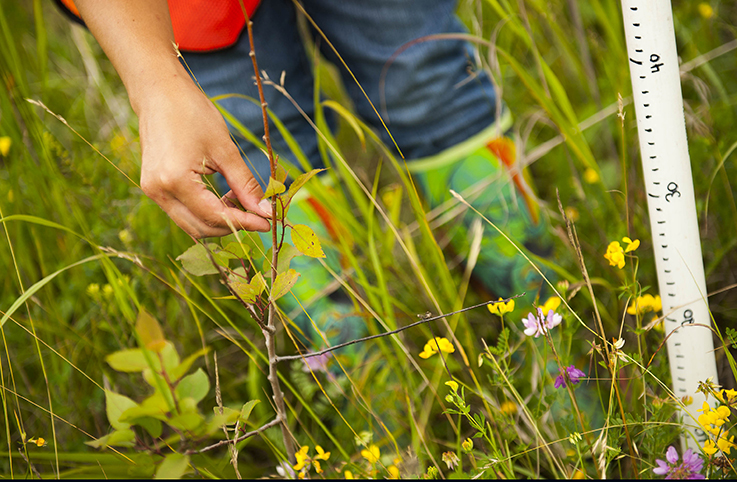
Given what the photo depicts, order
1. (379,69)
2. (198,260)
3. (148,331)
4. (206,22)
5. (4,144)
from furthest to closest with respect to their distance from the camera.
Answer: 1. (4,144)
2. (379,69)
3. (206,22)
4. (198,260)
5. (148,331)

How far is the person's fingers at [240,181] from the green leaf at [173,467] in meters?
0.22

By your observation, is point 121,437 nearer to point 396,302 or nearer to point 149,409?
point 149,409

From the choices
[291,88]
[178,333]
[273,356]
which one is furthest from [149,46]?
[178,333]

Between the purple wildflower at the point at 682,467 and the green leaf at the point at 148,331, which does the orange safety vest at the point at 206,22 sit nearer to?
the green leaf at the point at 148,331

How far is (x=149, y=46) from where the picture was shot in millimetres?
463

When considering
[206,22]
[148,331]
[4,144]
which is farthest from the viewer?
[4,144]

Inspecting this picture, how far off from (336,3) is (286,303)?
1.87 ft

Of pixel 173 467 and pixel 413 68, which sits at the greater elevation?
pixel 413 68

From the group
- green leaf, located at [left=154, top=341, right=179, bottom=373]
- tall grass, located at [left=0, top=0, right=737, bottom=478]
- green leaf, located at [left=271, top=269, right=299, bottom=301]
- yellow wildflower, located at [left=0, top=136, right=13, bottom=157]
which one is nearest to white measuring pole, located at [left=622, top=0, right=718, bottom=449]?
tall grass, located at [left=0, top=0, right=737, bottom=478]

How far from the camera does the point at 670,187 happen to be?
1.67ft

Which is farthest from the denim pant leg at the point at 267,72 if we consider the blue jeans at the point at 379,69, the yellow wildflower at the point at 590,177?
the yellow wildflower at the point at 590,177

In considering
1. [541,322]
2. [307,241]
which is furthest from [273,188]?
[541,322]

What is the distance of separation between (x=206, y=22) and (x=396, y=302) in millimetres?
530

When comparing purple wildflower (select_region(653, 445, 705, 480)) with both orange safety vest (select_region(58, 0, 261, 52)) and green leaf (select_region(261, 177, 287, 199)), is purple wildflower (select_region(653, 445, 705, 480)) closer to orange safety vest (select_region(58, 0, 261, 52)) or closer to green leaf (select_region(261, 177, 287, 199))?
green leaf (select_region(261, 177, 287, 199))
